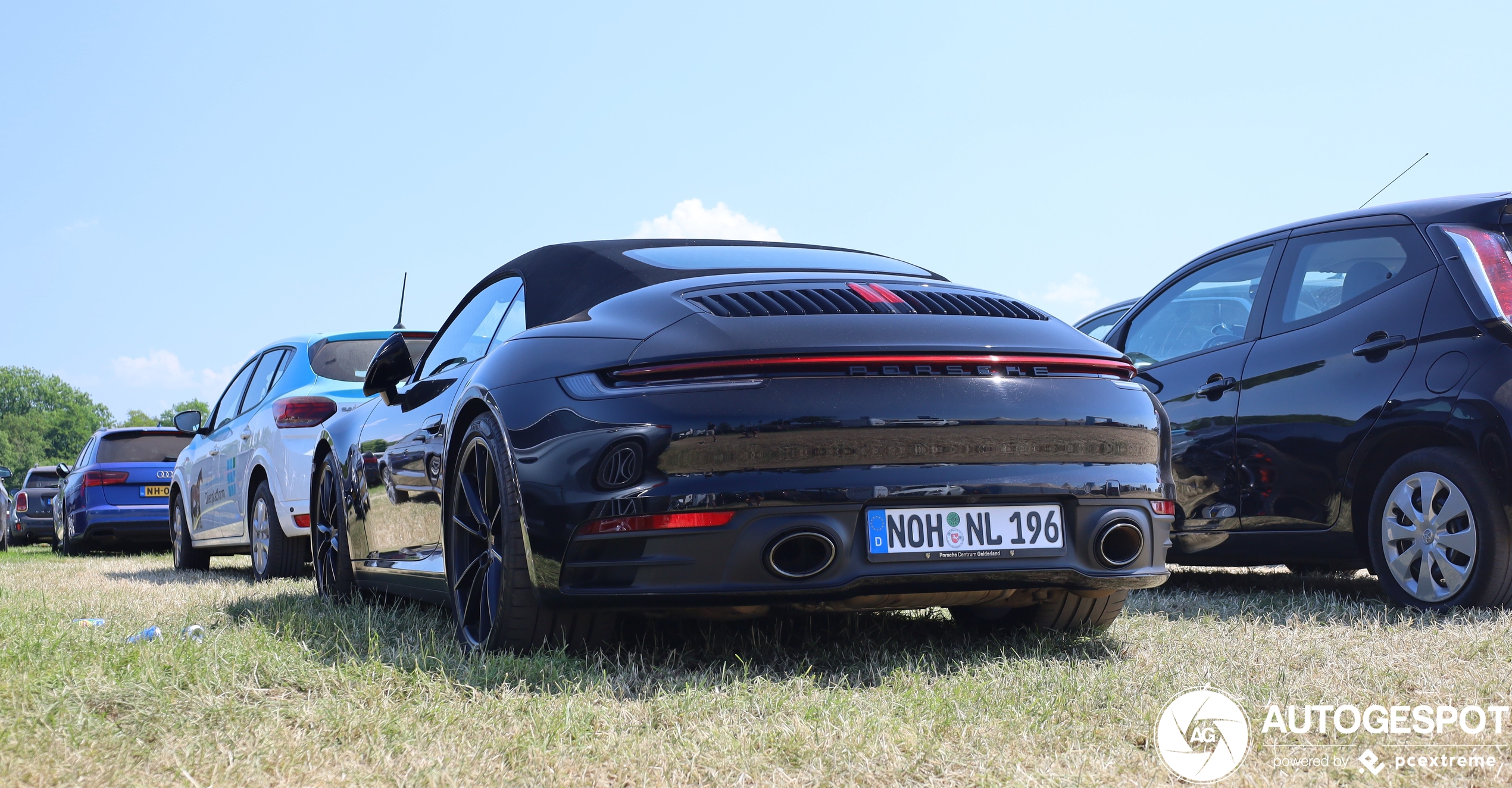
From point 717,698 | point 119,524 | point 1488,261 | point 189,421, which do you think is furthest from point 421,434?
point 119,524

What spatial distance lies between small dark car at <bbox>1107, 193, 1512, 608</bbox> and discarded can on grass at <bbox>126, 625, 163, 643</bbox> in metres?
3.45

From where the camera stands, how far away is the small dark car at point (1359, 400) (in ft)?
15.3

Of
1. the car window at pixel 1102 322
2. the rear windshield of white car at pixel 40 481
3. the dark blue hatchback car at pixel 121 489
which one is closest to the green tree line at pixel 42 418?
the rear windshield of white car at pixel 40 481

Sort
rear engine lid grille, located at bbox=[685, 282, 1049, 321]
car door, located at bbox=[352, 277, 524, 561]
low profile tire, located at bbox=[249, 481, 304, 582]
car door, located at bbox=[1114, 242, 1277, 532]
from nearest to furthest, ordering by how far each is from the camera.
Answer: rear engine lid grille, located at bbox=[685, 282, 1049, 321] < car door, located at bbox=[352, 277, 524, 561] < car door, located at bbox=[1114, 242, 1277, 532] < low profile tire, located at bbox=[249, 481, 304, 582]

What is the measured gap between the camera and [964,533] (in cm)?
348

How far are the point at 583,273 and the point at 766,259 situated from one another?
603 millimetres

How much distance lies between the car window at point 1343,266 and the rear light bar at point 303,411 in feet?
17.3

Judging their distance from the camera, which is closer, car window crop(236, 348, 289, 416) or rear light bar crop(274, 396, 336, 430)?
rear light bar crop(274, 396, 336, 430)

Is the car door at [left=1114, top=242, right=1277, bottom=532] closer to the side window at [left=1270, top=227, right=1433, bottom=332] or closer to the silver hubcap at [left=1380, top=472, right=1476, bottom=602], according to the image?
the side window at [left=1270, top=227, right=1433, bottom=332]

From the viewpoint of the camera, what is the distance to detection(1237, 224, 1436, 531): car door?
16.4 feet

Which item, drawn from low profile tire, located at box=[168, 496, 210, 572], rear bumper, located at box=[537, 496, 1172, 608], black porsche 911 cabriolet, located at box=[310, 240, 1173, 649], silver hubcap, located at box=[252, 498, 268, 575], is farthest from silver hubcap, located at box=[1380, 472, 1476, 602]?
low profile tire, located at box=[168, 496, 210, 572]

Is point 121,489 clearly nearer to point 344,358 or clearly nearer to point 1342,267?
point 344,358

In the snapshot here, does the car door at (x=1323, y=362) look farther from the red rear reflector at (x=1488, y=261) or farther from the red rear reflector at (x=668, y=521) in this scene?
the red rear reflector at (x=668, y=521)

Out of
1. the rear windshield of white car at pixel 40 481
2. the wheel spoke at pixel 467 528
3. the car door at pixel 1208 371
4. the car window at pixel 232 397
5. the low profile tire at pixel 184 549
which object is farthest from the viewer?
the rear windshield of white car at pixel 40 481
